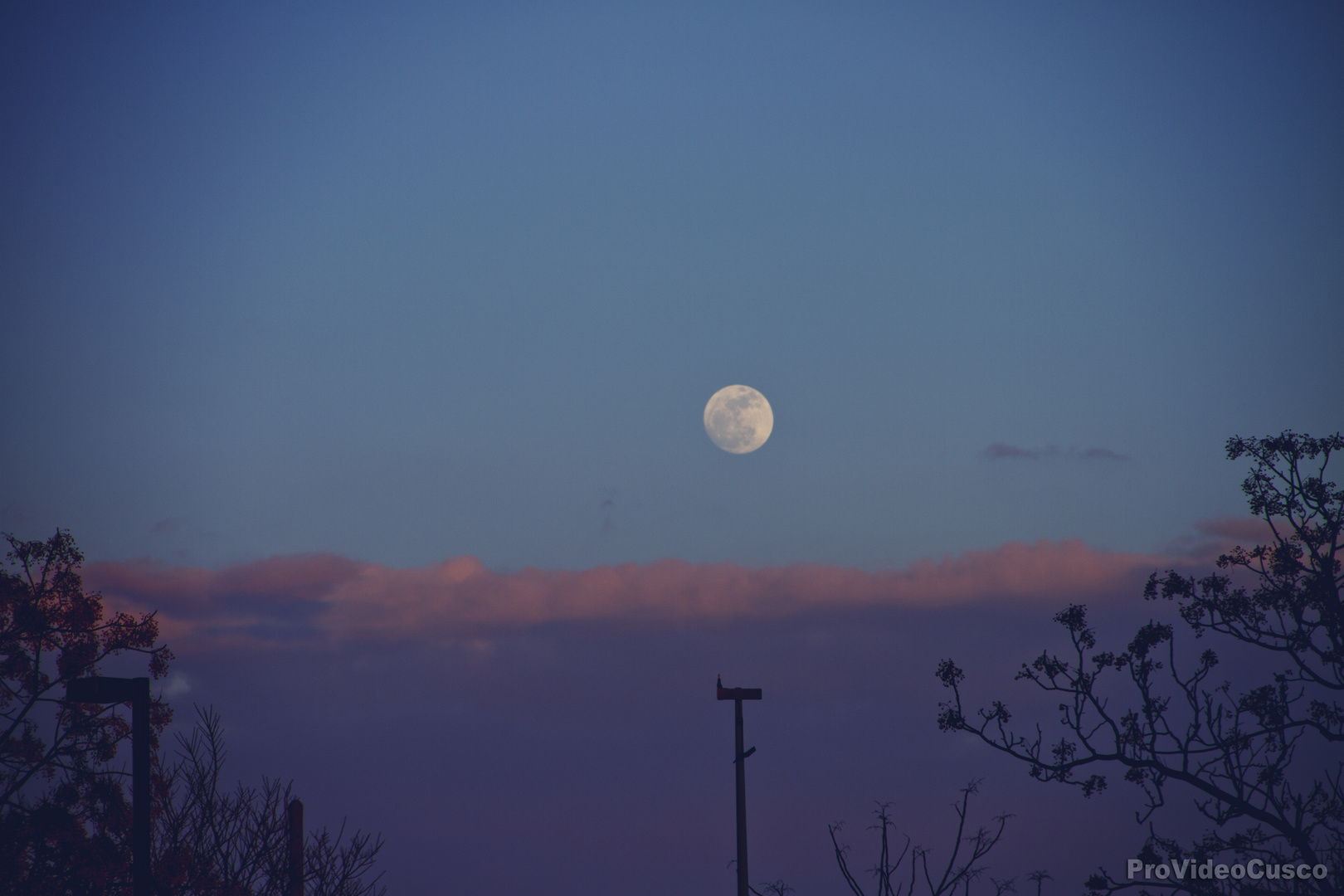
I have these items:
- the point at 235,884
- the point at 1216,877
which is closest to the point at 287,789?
the point at 235,884

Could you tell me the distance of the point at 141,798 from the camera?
12.6 m

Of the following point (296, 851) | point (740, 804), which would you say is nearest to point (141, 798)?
point (296, 851)

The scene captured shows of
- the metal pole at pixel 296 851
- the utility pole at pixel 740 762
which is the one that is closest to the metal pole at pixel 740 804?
the utility pole at pixel 740 762

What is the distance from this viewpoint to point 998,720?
21.0m

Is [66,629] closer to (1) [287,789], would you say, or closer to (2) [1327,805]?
(1) [287,789]

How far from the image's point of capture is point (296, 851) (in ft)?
60.0

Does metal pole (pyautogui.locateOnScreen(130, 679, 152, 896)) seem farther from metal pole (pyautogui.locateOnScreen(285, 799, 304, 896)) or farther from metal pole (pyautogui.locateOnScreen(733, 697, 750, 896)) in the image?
metal pole (pyautogui.locateOnScreen(733, 697, 750, 896))

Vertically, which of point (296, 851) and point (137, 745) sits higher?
point (137, 745)

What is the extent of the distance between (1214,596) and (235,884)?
2114 cm

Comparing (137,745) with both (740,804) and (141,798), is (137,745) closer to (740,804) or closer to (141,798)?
(141,798)

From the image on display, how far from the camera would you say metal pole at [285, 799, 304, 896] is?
708 inches

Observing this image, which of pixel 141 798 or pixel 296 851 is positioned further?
pixel 296 851

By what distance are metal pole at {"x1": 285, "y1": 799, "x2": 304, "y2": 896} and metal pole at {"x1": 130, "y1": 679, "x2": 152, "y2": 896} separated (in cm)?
546

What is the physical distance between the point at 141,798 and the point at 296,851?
634 cm
